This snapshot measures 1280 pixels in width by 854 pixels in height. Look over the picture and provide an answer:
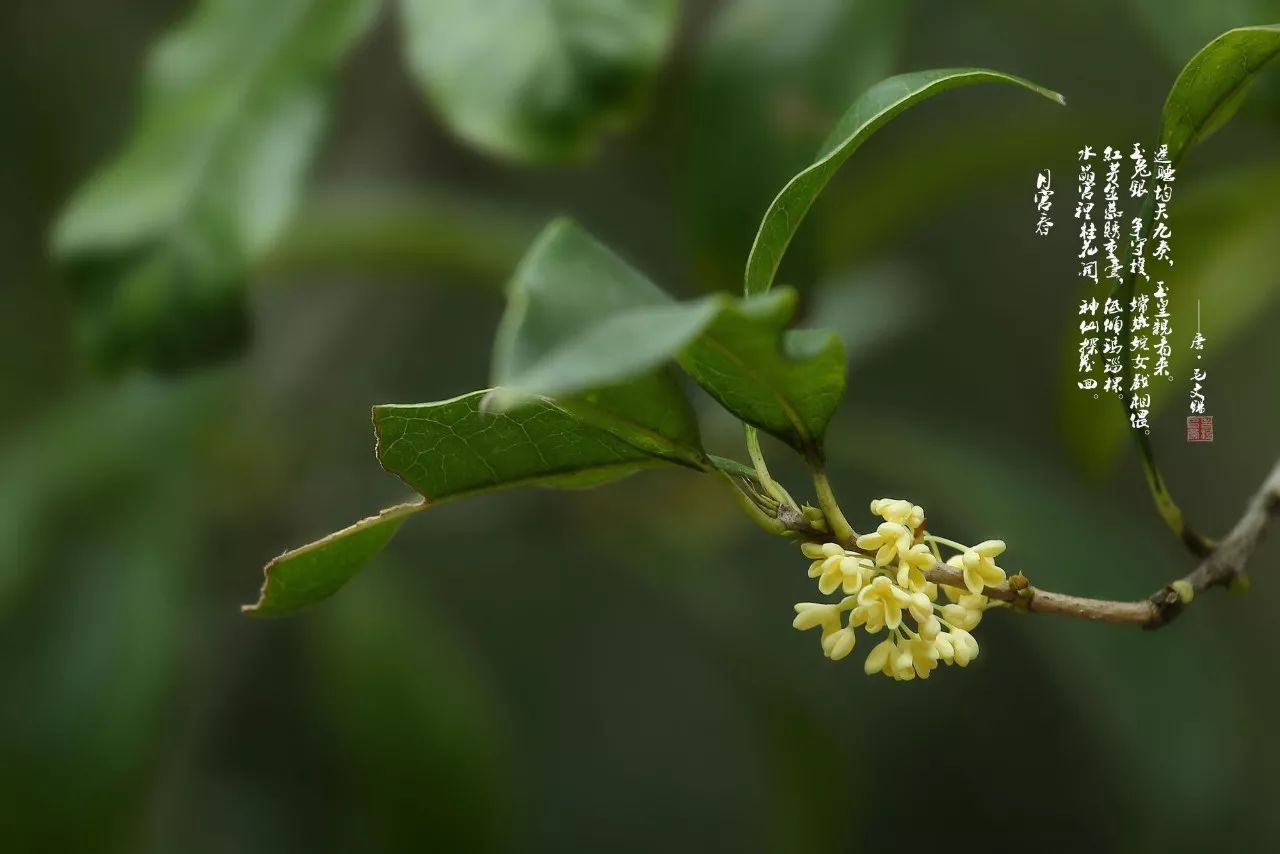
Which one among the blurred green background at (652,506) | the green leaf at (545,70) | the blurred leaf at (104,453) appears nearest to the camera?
the green leaf at (545,70)

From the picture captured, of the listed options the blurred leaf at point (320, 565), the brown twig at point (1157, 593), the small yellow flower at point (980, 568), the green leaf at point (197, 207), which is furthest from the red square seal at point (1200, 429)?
the green leaf at point (197, 207)

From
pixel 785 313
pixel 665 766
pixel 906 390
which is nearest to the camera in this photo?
pixel 785 313

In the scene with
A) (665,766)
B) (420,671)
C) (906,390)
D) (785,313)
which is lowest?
(665,766)

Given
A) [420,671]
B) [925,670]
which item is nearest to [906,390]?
[420,671]

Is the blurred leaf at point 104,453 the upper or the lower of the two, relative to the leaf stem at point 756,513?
upper

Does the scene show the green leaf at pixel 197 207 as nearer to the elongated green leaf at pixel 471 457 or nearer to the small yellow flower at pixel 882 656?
the elongated green leaf at pixel 471 457

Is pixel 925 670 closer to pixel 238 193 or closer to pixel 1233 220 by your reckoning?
pixel 238 193

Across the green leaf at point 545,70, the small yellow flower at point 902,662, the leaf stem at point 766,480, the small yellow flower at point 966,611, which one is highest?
the green leaf at point 545,70
